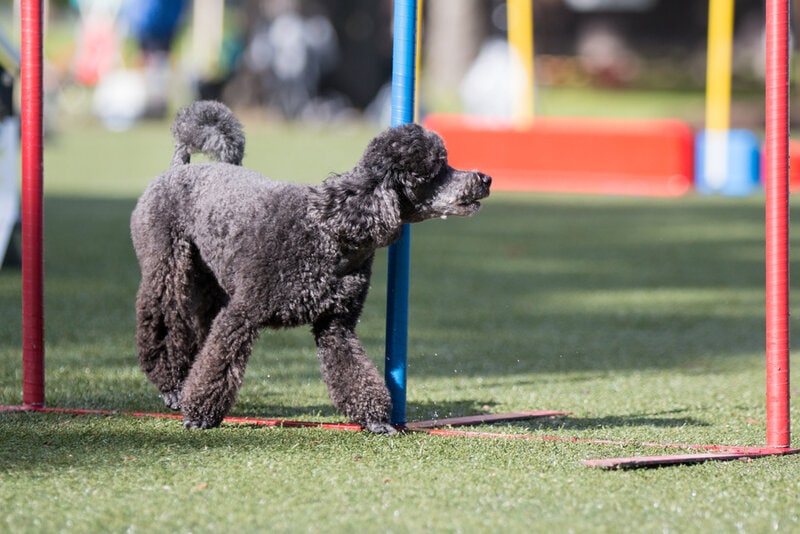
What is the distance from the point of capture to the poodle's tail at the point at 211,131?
4.87m

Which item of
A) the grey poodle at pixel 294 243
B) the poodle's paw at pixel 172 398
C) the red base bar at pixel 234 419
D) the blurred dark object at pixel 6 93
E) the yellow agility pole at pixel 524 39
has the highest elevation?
the yellow agility pole at pixel 524 39

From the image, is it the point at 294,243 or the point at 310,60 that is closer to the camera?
the point at 294,243

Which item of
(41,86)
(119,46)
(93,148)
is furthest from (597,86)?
(41,86)

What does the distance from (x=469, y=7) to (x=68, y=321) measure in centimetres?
2085

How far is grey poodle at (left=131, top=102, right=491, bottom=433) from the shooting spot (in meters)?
4.23

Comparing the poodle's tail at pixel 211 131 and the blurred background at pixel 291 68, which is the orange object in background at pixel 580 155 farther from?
the poodle's tail at pixel 211 131

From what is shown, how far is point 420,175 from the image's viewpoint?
13.9 feet

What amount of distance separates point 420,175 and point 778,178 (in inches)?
47.6

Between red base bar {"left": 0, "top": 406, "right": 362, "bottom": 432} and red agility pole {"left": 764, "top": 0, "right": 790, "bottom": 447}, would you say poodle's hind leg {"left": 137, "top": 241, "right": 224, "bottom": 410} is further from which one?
red agility pole {"left": 764, "top": 0, "right": 790, "bottom": 447}

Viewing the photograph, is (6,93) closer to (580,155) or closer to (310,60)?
(580,155)

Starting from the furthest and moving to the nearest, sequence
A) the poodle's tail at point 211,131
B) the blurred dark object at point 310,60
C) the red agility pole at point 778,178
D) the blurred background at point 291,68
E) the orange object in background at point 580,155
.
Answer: the blurred dark object at point 310,60, the blurred background at point 291,68, the orange object in background at point 580,155, the poodle's tail at point 211,131, the red agility pole at point 778,178

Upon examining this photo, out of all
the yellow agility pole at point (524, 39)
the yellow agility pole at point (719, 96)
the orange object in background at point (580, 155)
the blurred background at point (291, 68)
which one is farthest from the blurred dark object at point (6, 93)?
the blurred background at point (291, 68)

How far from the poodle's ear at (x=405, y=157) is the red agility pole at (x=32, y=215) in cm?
138

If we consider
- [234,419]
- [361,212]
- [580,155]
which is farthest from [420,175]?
[580,155]
